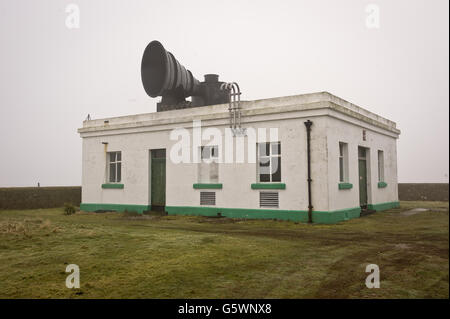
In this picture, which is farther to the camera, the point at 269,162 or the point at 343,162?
the point at 343,162

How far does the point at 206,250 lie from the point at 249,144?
6.97 m

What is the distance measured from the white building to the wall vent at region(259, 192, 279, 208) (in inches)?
1.4

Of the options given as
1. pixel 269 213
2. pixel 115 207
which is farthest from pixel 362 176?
pixel 115 207

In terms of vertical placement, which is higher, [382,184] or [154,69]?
[154,69]

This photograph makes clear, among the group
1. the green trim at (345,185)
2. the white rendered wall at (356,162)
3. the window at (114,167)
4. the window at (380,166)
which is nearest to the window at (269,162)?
the white rendered wall at (356,162)

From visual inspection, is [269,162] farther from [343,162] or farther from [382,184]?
[382,184]

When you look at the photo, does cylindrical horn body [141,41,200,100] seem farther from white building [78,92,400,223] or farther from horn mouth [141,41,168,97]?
white building [78,92,400,223]

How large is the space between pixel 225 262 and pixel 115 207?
12.2 meters

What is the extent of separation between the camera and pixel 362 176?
1555 cm

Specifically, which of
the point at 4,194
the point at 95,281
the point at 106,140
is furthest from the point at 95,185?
the point at 95,281

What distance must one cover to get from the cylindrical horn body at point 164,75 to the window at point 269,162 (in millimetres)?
5421

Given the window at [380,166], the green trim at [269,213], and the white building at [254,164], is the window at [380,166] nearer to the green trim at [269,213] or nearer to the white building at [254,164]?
the white building at [254,164]

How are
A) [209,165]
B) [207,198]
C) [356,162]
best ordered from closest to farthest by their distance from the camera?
[356,162] → [207,198] → [209,165]

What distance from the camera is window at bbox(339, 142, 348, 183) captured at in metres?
13.7
